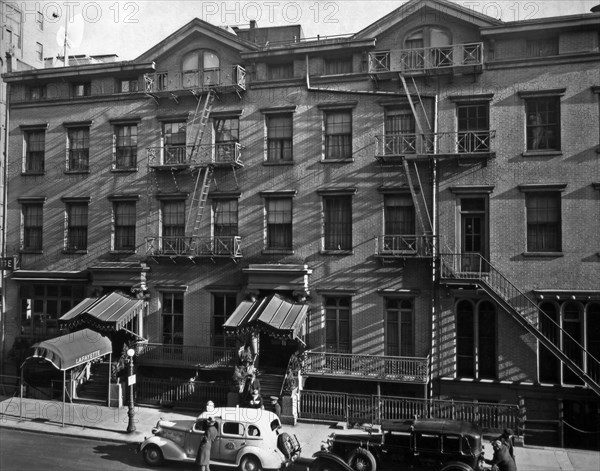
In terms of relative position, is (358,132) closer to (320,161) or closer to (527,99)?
(320,161)

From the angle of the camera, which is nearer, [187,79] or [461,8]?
[461,8]

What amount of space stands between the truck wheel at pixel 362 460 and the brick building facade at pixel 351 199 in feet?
18.1

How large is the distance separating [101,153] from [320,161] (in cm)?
1020

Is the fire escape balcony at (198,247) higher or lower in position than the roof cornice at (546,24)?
lower

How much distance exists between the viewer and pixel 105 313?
Result: 829 inches

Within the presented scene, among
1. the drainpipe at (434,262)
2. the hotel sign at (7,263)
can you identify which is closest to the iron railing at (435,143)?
the drainpipe at (434,262)

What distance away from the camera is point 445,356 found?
65.0 ft

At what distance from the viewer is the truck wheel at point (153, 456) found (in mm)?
15180

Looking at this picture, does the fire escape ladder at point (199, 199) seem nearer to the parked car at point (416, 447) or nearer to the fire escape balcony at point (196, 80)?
the fire escape balcony at point (196, 80)

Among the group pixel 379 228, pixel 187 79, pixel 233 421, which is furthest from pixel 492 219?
pixel 187 79

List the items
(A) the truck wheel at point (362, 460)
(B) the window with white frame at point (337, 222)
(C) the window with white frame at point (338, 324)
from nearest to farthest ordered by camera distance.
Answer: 1. (A) the truck wheel at point (362, 460)
2. (C) the window with white frame at point (338, 324)
3. (B) the window with white frame at point (337, 222)

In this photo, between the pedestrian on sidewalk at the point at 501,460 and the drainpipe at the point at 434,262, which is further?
the drainpipe at the point at 434,262

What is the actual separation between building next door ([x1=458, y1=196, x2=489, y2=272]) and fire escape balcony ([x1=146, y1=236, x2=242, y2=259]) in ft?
28.8

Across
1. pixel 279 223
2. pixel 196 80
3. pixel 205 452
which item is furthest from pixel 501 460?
pixel 196 80
